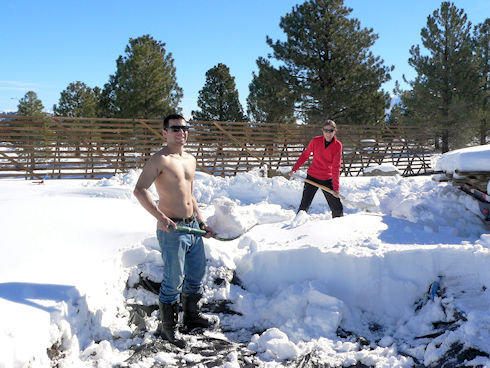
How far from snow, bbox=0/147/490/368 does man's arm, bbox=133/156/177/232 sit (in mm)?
816

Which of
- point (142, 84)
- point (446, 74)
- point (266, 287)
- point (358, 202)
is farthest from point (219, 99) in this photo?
point (266, 287)

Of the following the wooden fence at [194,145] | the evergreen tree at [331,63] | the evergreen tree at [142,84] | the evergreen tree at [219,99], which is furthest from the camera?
the evergreen tree at [219,99]

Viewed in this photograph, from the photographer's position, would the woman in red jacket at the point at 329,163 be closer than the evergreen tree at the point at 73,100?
Yes

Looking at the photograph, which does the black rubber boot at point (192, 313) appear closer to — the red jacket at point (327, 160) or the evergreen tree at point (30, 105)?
the red jacket at point (327, 160)

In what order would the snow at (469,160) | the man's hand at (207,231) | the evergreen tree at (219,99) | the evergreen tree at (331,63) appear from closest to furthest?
the man's hand at (207,231), the snow at (469,160), the evergreen tree at (331,63), the evergreen tree at (219,99)

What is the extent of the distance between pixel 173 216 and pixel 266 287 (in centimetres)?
128

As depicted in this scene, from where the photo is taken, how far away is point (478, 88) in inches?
693

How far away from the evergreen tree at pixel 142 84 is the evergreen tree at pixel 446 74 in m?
12.2

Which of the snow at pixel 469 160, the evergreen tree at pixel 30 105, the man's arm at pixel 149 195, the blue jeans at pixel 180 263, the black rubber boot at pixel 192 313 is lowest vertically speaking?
the black rubber boot at pixel 192 313

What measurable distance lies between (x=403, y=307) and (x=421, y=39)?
59.9ft

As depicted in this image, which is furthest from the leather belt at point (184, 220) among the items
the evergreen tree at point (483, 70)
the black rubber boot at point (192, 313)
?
the evergreen tree at point (483, 70)

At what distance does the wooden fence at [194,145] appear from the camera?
12.3 metres

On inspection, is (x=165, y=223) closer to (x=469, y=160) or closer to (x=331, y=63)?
(x=469, y=160)

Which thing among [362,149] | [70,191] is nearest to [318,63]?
[362,149]
